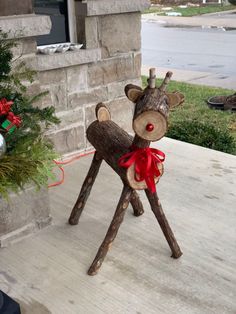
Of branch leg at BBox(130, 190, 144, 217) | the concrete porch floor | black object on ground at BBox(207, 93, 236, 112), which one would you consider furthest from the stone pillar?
black object on ground at BBox(207, 93, 236, 112)

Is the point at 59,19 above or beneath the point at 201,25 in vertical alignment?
above

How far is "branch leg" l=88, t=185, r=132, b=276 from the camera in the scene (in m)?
2.98

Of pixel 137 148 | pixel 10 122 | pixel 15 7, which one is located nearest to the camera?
pixel 10 122

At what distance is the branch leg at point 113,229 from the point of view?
9.78ft

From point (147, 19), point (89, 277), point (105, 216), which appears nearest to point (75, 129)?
point (105, 216)

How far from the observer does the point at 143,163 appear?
287cm

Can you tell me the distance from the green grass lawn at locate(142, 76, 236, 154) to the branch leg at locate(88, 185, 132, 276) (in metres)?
2.42

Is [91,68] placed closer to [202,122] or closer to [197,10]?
[202,122]

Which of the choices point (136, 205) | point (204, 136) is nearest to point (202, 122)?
point (204, 136)

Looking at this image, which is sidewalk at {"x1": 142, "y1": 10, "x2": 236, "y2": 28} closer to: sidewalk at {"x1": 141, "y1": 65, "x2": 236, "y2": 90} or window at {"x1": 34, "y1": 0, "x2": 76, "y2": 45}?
sidewalk at {"x1": 141, "y1": 65, "x2": 236, "y2": 90}


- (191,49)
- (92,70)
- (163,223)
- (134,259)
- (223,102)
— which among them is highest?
(92,70)

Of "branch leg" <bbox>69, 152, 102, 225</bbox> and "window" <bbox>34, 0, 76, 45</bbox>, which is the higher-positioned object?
"window" <bbox>34, 0, 76, 45</bbox>

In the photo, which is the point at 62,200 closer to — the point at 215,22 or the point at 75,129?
the point at 75,129

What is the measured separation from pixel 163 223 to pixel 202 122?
11.2 feet
